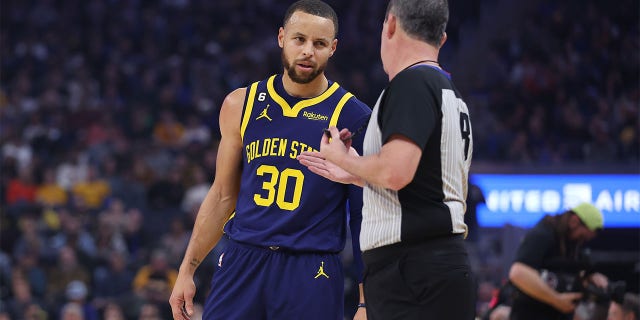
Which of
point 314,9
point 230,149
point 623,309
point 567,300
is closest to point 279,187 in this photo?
point 230,149

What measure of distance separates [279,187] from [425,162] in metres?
1.26

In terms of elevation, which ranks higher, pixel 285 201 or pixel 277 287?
pixel 285 201

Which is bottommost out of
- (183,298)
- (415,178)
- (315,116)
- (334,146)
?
(183,298)

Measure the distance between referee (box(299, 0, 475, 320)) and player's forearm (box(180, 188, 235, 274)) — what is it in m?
1.41

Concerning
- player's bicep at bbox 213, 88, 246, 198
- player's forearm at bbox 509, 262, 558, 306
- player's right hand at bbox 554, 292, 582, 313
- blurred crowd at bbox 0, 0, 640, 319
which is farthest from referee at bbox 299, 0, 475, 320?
blurred crowd at bbox 0, 0, 640, 319

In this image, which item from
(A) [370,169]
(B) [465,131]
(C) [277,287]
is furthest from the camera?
(C) [277,287]

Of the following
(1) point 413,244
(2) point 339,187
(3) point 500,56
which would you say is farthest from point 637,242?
(1) point 413,244

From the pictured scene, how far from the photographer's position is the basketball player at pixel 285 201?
4.85m

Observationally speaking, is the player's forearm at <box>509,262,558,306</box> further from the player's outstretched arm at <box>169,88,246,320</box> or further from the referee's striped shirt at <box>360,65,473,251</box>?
the referee's striped shirt at <box>360,65,473,251</box>

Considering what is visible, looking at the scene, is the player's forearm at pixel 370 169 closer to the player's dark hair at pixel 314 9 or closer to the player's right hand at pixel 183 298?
the player's dark hair at pixel 314 9

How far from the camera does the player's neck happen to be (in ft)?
16.8

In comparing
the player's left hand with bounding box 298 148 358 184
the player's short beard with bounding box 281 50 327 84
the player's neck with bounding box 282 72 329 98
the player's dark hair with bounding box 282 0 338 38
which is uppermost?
the player's dark hair with bounding box 282 0 338 38

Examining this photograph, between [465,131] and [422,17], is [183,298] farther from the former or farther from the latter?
[422,17]

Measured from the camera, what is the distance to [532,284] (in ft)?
23.0
